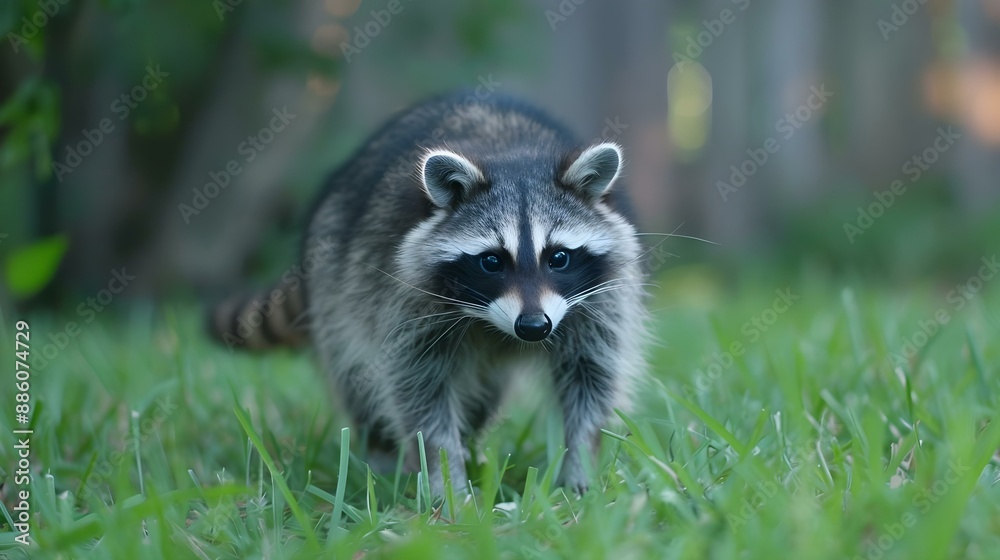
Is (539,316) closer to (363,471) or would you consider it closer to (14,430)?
(363,471)

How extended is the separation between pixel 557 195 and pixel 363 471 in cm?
106

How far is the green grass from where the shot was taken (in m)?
1.89

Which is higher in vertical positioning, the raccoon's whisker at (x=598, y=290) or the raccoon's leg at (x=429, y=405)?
the raccoon's whisker at (x=598, y=290)

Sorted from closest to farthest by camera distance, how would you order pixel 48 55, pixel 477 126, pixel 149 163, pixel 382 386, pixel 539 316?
1. pixel 539 316
2. pixel 382 386
3. pixel 477 126
4. pixel 48 55
5. pixel 149 163

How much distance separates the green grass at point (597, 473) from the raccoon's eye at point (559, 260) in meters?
0.54

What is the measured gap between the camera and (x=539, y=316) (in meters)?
2.62

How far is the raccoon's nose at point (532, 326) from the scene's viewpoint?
2.60 meters

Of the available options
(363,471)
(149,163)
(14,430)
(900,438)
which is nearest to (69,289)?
(149,163)

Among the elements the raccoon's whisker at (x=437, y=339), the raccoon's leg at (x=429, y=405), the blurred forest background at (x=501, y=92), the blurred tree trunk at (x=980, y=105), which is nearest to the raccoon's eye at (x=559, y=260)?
the raccoon's whisker at (x=437, y=339)

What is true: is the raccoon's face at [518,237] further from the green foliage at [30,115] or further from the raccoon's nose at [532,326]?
the green foliage at [30,115]

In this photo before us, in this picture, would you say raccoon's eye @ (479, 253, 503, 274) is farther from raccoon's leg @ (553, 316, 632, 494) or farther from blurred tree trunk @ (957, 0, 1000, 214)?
blurred tree trunk @ (957, 0, 1000, 214)

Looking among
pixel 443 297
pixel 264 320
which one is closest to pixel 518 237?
pixel 443 297

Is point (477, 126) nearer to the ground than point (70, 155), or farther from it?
farther from it

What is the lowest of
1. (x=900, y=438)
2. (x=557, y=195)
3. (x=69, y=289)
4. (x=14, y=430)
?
(x=69, y=289)
